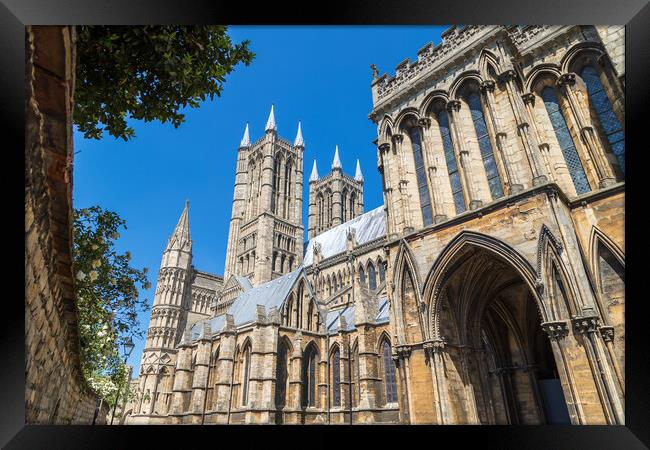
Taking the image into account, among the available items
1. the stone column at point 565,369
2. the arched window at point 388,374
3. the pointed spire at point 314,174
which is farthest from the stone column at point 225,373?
the pointed spire at point 314,174

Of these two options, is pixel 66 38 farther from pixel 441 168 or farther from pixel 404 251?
pixel 441 168

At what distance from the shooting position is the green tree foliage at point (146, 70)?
4750 millimetres

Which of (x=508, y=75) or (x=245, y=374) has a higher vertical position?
(x=508, y=75)

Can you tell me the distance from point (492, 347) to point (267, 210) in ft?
127

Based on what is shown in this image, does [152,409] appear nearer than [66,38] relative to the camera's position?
No

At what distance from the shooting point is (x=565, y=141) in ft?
39.8

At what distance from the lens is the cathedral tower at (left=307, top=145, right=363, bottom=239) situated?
5991cm

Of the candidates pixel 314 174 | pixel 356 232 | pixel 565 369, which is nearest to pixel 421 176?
pixel 565 369

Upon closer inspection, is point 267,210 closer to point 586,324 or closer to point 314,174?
point 314,174

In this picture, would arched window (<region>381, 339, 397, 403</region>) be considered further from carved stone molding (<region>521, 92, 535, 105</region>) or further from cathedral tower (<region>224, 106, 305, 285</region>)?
cathedral tower (<region>224, 106, 305, 285</region>)

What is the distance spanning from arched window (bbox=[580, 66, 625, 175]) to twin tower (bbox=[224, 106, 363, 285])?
3855 cm
